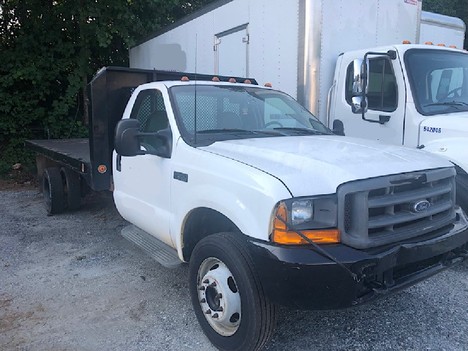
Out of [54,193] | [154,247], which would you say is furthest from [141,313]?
[54,193]

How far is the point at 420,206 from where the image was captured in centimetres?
293

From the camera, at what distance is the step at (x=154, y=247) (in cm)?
366

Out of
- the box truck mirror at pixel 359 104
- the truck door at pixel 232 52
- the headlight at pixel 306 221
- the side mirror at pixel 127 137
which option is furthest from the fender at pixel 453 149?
the truck door at pixel 232 52

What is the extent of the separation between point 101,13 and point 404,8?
810 cm

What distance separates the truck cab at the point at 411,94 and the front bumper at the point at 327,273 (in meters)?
2.32

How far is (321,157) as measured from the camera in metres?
2.95

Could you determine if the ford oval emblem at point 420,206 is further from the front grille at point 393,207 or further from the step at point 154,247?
the step at point 154,247

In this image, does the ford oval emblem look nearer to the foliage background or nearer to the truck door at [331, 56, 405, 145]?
the truck door at [331, 56, 405, 145]

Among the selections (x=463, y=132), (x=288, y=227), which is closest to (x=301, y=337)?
(x=288, y=227)

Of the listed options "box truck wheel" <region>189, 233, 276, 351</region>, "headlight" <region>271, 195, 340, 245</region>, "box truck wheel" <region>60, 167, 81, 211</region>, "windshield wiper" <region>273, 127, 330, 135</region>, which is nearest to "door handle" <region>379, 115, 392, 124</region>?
"windshield wiper" <region>273, 127, 330, 135</region>

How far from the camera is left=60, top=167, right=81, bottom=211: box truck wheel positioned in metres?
6.85

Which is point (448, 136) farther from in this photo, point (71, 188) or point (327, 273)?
point (71, 188)

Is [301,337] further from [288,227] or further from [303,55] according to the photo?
[303,55]

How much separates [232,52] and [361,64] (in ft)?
9.52
